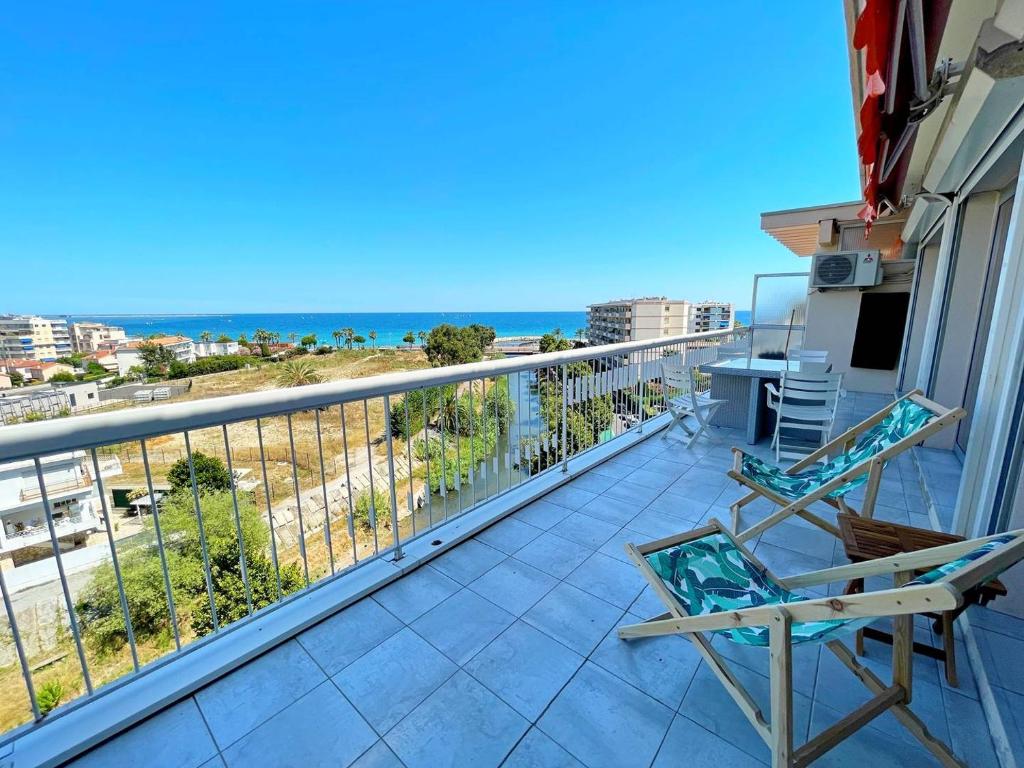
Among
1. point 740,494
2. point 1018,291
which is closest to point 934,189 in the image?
point 1018,291

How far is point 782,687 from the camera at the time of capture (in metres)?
1.12

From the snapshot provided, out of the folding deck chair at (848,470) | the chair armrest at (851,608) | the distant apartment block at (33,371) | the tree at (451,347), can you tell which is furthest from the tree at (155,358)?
the chair armrest at (851,608)

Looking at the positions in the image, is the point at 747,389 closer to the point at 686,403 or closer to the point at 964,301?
the point at 686,403

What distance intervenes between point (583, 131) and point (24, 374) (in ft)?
150

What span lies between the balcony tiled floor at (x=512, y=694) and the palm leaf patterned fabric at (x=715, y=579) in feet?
1.15

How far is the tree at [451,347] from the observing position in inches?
1367

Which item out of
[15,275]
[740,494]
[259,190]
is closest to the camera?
[740,494]

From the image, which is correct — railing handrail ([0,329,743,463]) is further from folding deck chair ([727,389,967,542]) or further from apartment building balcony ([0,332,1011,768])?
folding deck chair ([727,389,967,542])

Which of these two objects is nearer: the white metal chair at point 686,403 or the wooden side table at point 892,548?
the wooden side table at point 892,548

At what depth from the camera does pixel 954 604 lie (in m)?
0.84

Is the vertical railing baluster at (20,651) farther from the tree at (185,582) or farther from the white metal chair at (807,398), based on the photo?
the tree at (185,582)

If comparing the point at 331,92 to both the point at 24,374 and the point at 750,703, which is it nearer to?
the point at 750,703

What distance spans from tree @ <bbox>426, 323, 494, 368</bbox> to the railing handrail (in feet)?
103

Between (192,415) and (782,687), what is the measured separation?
2004 mm
